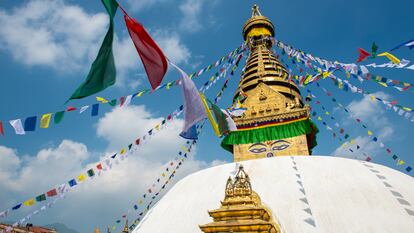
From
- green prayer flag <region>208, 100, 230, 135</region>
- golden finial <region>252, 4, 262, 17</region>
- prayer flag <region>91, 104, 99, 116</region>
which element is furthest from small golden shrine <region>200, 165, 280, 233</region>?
golden finial <region>252, 4, 262, 17</region>

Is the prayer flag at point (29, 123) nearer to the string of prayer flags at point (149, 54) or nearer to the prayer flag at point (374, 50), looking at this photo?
the string of prayer flags at point (149, 54)

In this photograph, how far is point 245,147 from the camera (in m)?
14.4

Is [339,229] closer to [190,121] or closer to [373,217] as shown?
[373,217]

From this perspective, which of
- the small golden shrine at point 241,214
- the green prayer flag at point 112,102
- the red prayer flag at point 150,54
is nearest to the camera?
the red prayer flag at point 150,54

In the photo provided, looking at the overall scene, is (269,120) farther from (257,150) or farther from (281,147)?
(257,150)

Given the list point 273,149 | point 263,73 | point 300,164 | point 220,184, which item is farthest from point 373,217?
point 263,73

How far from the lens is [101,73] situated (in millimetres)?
3197

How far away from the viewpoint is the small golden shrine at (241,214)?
423cm

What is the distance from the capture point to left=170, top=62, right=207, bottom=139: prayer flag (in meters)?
3.57

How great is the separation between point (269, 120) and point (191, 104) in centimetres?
1132

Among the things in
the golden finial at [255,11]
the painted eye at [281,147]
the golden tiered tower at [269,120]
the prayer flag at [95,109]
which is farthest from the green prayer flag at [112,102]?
the golden finial at [255,11]

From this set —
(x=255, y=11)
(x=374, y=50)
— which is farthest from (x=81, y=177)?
(x=255, y=11)

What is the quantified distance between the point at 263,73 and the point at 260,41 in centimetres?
406

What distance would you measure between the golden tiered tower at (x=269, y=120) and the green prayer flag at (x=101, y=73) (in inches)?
453
